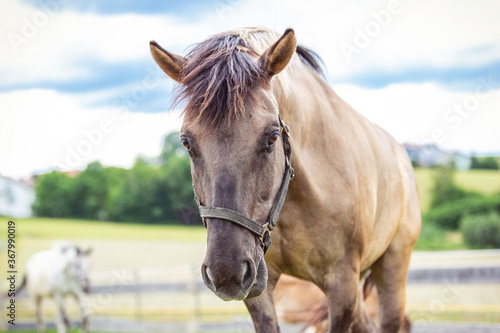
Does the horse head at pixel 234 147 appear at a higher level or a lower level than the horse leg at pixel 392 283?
higher

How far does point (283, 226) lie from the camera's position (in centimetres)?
255

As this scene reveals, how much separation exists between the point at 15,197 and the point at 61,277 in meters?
3.77

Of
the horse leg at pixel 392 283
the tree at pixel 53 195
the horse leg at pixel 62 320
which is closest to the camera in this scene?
the horse leg at pixel 392 283

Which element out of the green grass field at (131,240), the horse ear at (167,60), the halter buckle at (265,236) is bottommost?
the green grass field at (131,240)

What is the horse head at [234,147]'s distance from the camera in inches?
73.4

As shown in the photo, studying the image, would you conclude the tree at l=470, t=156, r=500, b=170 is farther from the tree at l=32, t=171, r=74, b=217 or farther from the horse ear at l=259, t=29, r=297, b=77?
the horse ear at l=259, t=29, r=297, b=77

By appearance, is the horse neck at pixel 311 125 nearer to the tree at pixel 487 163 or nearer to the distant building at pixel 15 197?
the distant building at pixel 15 197

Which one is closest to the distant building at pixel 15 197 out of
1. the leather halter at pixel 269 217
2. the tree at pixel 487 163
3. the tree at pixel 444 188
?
the leather halter at pixel 269 217

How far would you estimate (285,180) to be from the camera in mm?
2217

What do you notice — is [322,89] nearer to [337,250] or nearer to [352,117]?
[352,117]

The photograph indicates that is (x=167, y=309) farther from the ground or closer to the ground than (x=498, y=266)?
closer to the ground

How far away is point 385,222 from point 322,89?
1004 mm

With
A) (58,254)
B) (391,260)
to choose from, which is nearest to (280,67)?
(391,260)

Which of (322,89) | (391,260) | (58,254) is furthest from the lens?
(58,254)
